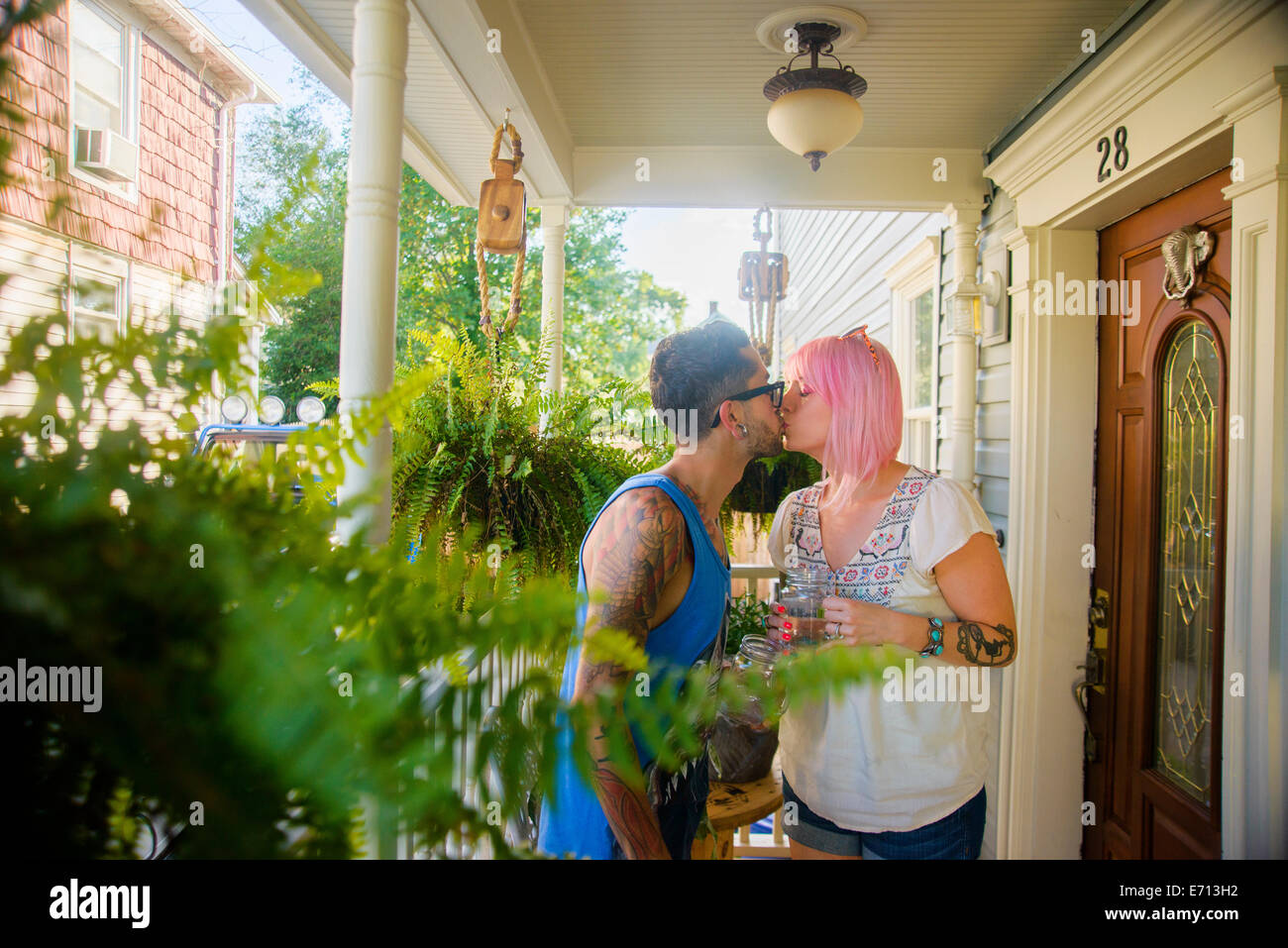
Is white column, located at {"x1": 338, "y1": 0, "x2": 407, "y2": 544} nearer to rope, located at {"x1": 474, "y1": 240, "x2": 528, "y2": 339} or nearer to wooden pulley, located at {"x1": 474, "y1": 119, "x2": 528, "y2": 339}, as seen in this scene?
rope, located at {"x1": 474, "y1": 240, "x2": 528, "y2": 339}

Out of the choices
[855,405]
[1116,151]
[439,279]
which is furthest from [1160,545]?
[439,279]

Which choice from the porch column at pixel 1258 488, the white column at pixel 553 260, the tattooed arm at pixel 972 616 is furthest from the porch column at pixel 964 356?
the tattooed arm at pixel 972 616

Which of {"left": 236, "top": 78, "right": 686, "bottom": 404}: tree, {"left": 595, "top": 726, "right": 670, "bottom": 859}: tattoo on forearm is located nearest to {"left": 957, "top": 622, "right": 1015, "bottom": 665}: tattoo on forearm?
{"left": 595, "top": 726, "right": 670, "bottom": 859}: tattoo on forearm

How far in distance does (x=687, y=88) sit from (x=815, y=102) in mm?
794

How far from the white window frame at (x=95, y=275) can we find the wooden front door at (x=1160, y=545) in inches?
97.8

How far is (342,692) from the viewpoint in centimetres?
30

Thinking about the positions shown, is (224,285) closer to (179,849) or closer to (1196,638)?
(179,849)

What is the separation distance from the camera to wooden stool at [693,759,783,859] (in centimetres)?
212

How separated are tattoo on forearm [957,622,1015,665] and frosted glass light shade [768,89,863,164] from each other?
1726 millimetres

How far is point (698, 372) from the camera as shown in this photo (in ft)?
5.29

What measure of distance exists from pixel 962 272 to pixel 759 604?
5.80 feet

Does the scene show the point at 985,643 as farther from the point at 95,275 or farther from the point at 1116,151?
the point at 1116,151

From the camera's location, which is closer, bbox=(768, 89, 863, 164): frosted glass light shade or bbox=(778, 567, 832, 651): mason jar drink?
bbox=(778, 567, 832, 651): mason jar drink
